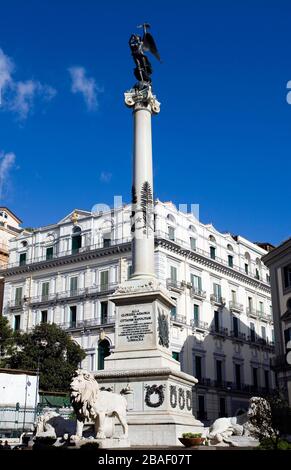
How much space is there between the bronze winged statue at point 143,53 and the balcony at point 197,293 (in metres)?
31.6

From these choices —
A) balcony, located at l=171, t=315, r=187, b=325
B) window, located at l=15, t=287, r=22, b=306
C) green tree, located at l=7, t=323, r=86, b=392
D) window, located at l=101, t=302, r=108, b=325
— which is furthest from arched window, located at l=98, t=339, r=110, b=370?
window, located at l=15, t=287, r=22, b=306

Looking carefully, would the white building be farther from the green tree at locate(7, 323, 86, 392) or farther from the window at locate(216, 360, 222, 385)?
the green tree at locate(7, 323, 86, 392)

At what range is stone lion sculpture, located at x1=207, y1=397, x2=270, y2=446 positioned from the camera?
18.5 meters

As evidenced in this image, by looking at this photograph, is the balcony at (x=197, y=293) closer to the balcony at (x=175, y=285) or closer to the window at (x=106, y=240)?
the balcony at (x=175, y=285)

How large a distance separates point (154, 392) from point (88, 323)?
116ft

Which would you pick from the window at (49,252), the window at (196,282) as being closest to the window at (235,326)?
the window at (196,282)

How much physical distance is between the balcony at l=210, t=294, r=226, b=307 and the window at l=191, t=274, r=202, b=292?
2003 mm

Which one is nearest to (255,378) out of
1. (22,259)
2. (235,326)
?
(235,326)

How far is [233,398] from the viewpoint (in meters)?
57.9

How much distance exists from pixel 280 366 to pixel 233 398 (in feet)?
43.8

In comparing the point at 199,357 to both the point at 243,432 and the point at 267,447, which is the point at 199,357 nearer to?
the point at 243,432

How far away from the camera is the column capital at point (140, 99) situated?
2547 centimetres

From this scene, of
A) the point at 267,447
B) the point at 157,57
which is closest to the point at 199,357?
the point at 157,57

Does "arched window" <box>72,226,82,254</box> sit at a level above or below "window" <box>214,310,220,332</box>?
above
